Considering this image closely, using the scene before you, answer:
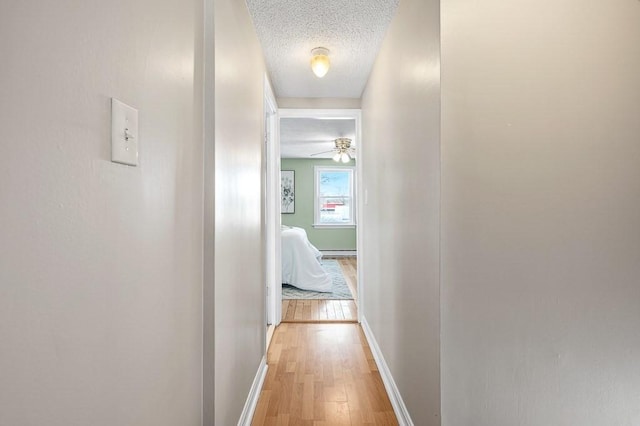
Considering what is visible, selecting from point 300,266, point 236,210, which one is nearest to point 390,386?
point 236,210

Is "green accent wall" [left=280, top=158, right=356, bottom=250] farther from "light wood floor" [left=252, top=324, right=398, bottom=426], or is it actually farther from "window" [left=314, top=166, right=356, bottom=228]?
"light wood floor" [left=252, top=324, right=398, bottom=426]

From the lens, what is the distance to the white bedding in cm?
505

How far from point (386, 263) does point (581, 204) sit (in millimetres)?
1312

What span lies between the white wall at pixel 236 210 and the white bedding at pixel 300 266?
261 cm

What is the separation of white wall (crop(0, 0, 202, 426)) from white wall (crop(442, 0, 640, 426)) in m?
0.94

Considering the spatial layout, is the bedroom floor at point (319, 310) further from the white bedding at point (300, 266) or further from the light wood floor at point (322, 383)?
the white bedding at point (300, 266)

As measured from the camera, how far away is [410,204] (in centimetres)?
175

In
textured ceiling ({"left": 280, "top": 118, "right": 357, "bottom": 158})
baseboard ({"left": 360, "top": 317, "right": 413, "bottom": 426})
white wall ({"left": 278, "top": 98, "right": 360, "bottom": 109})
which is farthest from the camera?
textured ceiling ({"left": 280, "top": 118, "right": 357, "bottom": 158})

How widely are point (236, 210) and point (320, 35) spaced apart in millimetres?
1371

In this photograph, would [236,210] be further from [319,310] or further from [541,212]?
[319,310]

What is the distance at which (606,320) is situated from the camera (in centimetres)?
114

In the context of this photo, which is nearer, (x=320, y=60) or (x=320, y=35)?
(x=320, y=35)

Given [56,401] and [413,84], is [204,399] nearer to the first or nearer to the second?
[56,401]

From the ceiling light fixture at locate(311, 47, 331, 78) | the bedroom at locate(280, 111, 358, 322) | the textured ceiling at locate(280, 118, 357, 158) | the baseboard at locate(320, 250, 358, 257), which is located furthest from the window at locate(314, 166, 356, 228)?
the ceiling light fixture at locate(311, 47, 331, 78)
